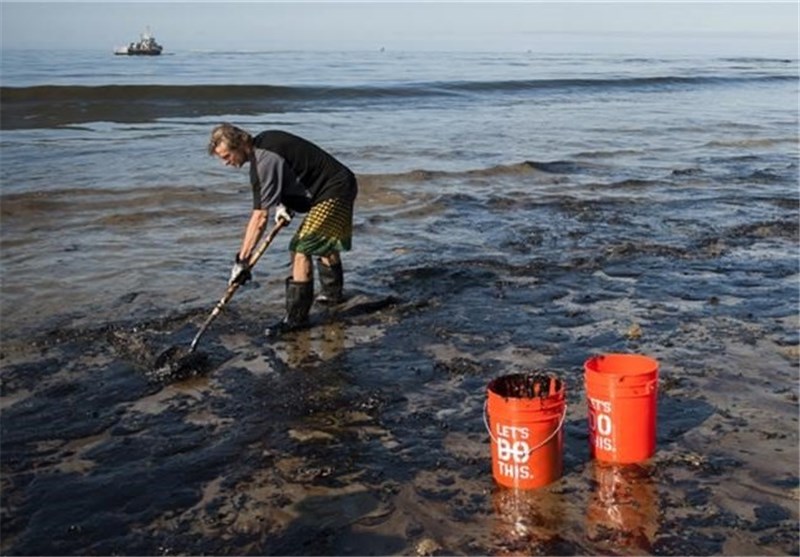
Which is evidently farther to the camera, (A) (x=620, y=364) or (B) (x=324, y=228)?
(B) (x=324, y=228)

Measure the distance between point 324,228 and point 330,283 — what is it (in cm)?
85

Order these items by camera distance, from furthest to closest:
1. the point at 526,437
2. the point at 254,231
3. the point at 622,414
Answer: the point at 254,231 → the point at 622,414 → the point at 526,437

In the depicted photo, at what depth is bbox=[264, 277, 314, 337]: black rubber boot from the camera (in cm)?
756

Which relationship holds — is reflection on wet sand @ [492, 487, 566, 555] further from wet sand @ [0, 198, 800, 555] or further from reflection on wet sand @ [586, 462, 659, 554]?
reflection on wet sand @ [586, 462, 659, 554]

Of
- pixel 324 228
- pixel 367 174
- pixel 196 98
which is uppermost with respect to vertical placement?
pixel 196 98

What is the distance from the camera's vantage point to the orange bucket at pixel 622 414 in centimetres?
478

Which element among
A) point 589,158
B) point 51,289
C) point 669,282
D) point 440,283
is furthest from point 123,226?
point 589,158

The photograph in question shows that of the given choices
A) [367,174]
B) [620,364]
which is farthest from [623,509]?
[367,174]

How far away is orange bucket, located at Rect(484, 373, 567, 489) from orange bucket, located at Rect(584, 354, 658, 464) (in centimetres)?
26

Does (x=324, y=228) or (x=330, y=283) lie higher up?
(x=324, y=228)

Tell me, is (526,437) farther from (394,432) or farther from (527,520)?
(394,432)

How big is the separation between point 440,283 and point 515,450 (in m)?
4.61

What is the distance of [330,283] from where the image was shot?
829cm

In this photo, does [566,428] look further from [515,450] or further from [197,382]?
[197,382]
